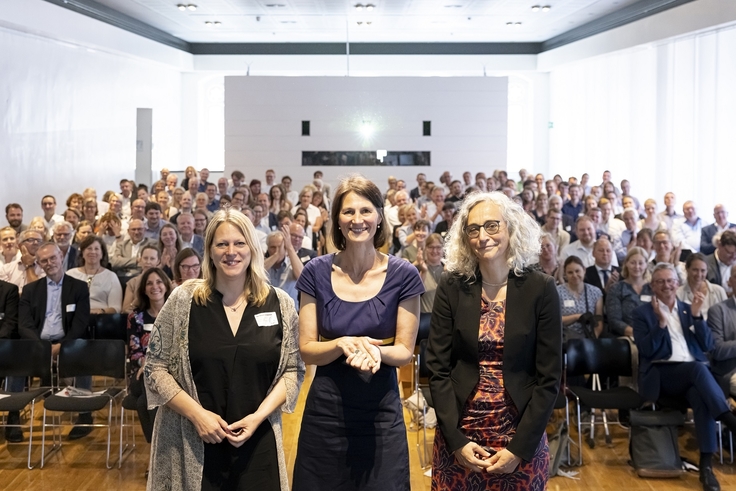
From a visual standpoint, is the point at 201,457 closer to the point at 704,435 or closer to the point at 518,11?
the point at 704,435

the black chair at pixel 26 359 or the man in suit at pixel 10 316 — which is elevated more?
the man in suit at pixel 10 316

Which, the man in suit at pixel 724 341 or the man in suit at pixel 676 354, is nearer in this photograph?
the man in suit at pixel 676 354

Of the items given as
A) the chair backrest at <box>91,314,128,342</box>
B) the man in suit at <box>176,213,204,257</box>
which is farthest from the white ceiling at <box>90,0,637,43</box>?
the chair backrest at <box>91,314,128,342</box>

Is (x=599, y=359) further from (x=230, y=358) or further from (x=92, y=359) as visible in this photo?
(x=92, y=359)

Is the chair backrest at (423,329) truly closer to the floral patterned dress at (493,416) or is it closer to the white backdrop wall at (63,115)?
the floral patterned dress at (493,416)

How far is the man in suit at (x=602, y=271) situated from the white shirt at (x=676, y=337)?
57.1 inches

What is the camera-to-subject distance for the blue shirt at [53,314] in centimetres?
588

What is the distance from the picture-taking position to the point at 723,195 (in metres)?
11.5

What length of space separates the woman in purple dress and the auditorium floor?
223 cm

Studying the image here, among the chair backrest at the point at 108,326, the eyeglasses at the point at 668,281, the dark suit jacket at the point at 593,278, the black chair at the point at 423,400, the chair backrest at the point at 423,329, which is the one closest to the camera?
the black chair at the point at 423,400

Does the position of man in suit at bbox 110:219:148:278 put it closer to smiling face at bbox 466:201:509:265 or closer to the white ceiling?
smiling face at bbox 466:201:509:265

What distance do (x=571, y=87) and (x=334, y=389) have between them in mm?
17544

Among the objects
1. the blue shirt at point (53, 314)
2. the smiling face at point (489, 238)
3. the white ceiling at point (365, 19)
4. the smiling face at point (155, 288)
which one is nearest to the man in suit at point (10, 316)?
the blue shirt at point (53, 314)

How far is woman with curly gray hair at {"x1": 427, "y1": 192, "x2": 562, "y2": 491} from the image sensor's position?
2508 mm
